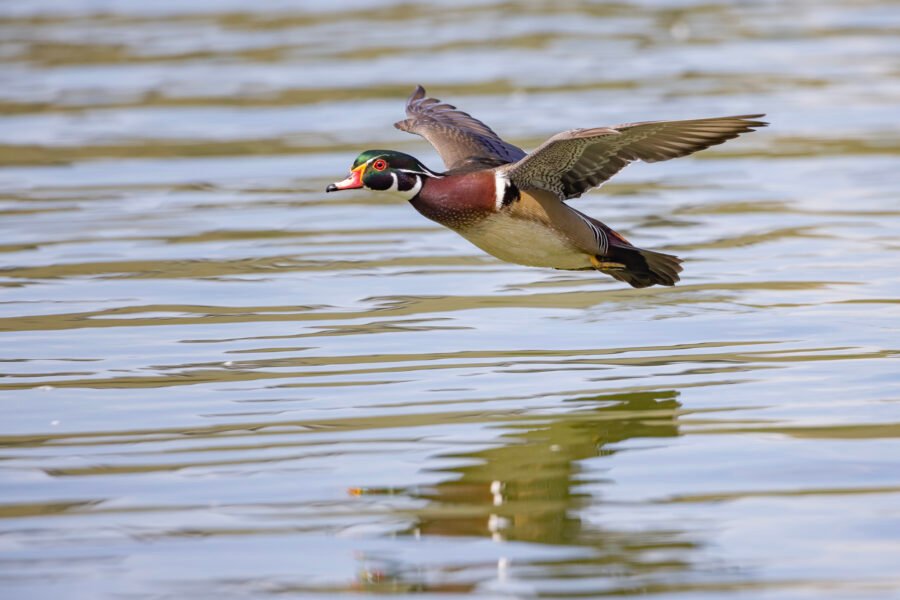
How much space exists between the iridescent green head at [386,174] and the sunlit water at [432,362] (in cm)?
88

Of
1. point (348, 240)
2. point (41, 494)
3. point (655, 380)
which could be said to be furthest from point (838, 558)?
point (348, 240)

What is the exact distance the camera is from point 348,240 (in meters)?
11.6

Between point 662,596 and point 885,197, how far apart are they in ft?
24.8

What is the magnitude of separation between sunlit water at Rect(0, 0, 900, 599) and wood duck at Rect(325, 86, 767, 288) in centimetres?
45

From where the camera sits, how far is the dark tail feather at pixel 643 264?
856 cm

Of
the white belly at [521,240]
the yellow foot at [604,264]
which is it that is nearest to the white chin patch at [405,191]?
the white belly at [521,240]

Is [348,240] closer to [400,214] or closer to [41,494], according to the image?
[400,214]

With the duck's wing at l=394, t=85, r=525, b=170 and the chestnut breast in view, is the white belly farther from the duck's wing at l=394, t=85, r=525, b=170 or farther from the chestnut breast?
the duck's wing at l=394, t=85, r=525, b=170

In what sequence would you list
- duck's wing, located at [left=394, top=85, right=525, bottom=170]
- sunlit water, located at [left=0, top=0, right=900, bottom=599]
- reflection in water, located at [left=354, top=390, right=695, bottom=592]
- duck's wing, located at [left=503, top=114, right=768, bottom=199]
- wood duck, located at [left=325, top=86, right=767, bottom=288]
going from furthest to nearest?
duck's wing, located at [left=394, top=85, right=525, bottom=170], wood duck, located at [left=325, top=86, right=767, bottom=288], duck's wing, located at [left=503, top=114, right=768, bottom=199], sunlit water, located at [left=0, top=0, right=900, bottom=599], reflection in water, located at [left=354, top=390, right=695, bottom=592]

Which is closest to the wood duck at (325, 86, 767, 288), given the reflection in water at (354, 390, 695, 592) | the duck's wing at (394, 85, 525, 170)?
the duck's wing at (394, 85, 525, 170)

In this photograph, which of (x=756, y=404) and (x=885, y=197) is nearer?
(x=756, y=404)

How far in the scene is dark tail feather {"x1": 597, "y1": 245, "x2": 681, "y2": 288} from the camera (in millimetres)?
8562

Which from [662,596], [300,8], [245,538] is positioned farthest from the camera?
[300,8]

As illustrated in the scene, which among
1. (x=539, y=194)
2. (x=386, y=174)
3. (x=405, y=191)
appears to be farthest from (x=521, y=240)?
(x=386, y=174)
